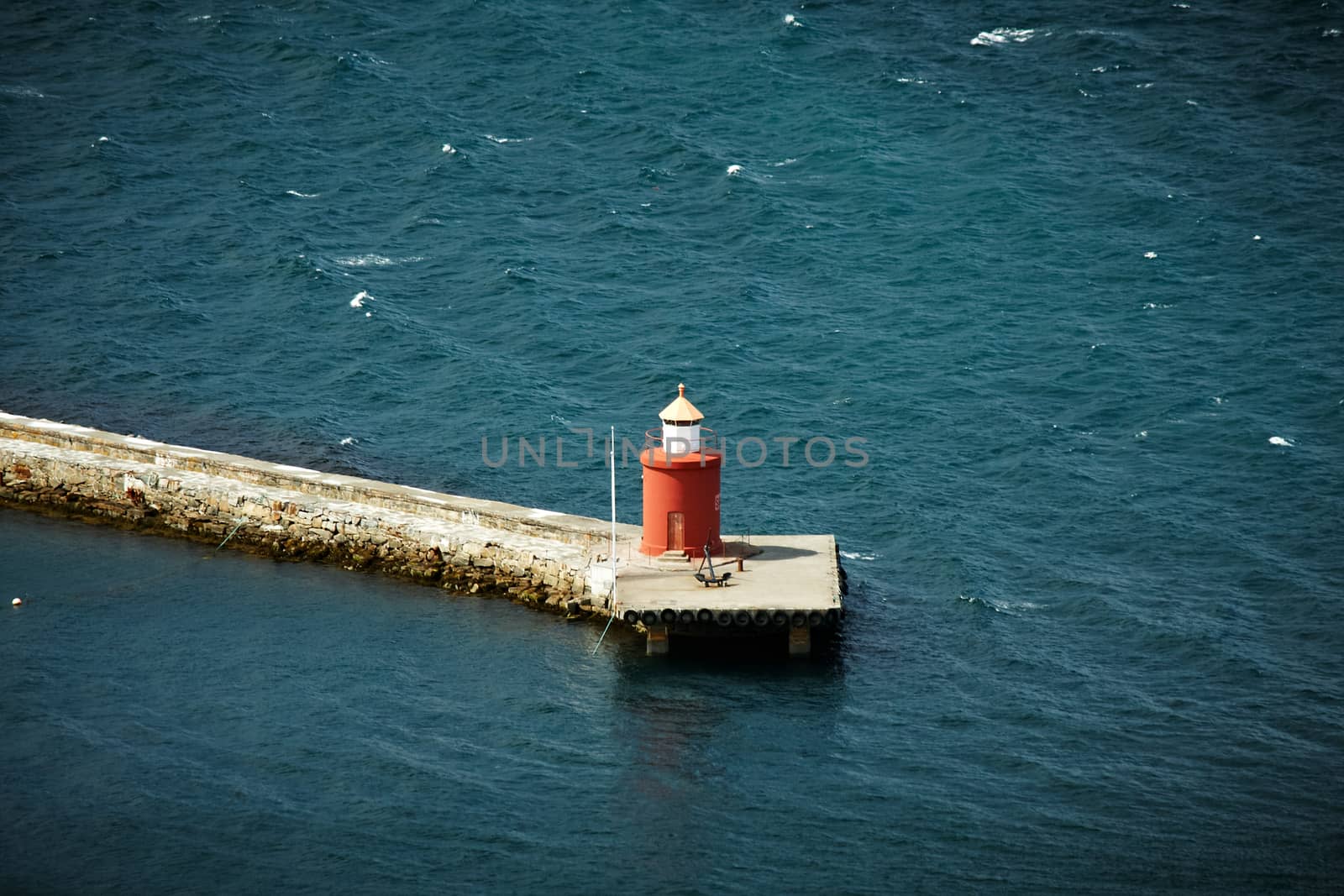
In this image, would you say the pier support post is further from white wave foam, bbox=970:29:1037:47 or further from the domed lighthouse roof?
white wave foam, bbox=970:29:1037:47

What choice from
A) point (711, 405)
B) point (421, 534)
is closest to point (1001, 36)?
point (711, 405)

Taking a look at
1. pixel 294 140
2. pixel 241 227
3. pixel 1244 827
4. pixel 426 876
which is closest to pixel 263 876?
pixel 426 876

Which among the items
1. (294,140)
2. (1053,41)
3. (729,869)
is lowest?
(729,869)

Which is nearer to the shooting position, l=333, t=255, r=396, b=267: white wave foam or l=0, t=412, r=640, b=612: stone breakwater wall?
l=0, t=412, r=640, b=612: stone breakwater wall

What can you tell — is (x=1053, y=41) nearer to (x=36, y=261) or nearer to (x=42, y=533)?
(x=36, y=261)

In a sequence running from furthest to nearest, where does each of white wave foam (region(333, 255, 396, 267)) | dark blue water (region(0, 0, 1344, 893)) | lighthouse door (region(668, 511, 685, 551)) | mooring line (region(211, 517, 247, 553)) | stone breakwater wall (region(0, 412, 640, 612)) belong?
white wave foam (region(333, 255, 396, 267)) → mooring line (region(211, 517, 247, 553)) → stone breakwater wall (region(0, 412, 640, 612)) → lighthouse door (region(668, 511, 685, 551)) → dark blue water (region(0, 0, 1344, 893))

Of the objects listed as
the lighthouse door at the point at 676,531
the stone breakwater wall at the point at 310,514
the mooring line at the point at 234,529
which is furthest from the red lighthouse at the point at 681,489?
the mooring line at the point at 234,529

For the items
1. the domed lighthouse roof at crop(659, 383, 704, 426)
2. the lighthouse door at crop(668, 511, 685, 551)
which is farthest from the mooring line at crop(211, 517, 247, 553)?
the domed lighthouse roof at crop(659, 383, 704, 426)

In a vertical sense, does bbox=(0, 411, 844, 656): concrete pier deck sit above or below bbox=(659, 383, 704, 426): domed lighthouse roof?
below
